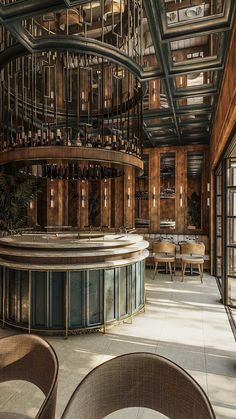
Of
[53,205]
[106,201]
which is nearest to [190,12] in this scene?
[106,201]

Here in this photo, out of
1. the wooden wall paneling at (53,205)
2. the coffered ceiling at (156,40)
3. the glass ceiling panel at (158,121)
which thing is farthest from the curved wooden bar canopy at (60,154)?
the wooden wall paneling at (53,205)

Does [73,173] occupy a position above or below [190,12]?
below

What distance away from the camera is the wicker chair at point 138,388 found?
1413 millimetres

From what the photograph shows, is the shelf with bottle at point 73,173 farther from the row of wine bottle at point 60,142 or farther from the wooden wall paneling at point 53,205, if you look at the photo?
the wooden wall paneling at point 53,205

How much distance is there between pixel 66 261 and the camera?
3.86m

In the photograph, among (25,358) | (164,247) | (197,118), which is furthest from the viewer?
(164,247)

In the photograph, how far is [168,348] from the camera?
3.51m

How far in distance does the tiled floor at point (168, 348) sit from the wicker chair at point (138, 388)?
1.01 meters

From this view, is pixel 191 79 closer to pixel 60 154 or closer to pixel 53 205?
pixel 53 205

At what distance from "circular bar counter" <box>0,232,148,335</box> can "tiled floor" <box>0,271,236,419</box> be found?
22cm

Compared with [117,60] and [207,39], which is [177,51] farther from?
[117,60]

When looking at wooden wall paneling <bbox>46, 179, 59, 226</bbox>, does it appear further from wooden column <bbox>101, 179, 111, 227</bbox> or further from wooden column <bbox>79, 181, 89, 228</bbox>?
wooden column <bbox>101, 179, 111, 227</bbox>

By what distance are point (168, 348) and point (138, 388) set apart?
2121mm

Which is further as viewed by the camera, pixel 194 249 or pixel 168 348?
pixel 194 249
